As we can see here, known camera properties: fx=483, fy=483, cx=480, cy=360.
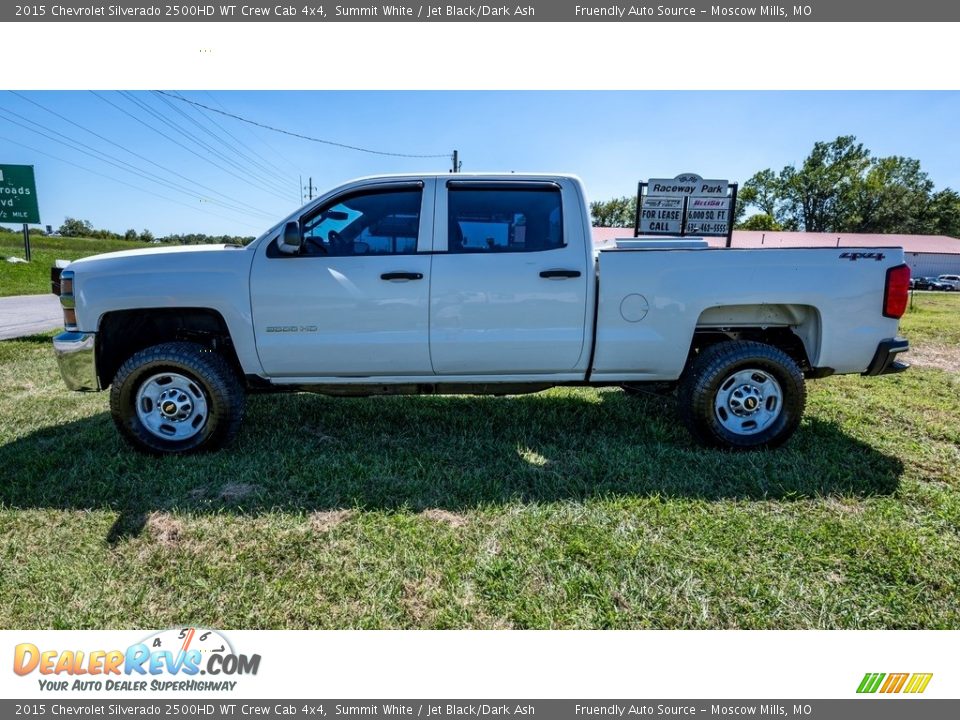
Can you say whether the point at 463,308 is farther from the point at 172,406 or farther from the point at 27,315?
the point at 27,315

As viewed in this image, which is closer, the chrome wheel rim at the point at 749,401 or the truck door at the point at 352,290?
the truck door at the point at 352,290

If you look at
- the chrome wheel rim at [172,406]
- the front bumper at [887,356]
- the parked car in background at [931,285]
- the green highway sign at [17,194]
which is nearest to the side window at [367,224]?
the chrome wheel rim at [172,406]

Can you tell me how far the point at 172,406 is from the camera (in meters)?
3.46

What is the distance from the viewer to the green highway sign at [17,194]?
12.3 m

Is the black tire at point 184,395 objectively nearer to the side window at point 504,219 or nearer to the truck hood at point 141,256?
the truck hood at point 141,256

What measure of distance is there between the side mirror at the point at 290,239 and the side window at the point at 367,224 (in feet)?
0.46

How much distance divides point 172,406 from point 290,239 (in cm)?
148

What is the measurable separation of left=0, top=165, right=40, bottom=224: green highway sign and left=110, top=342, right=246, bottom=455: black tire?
1348 centimetres

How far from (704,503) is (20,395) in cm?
621

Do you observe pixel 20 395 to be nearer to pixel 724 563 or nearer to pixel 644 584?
pixel 644 584

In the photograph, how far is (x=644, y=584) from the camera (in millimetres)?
2201

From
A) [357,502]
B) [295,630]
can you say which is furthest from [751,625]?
[357,502]

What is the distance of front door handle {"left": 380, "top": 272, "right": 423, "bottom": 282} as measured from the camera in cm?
331

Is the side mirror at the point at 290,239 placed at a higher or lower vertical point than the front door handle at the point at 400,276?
higher
